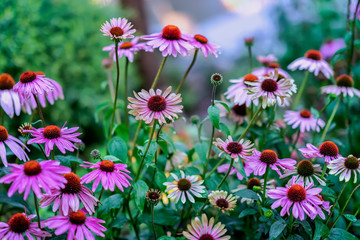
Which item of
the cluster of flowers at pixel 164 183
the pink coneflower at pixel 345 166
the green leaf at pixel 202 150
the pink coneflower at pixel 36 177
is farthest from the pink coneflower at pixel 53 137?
the pink coneflower at pixel 345 166

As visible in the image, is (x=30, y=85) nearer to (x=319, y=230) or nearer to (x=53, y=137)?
(x=53, y=137)

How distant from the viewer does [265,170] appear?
827mm

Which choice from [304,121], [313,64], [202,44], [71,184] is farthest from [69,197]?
[313,64]

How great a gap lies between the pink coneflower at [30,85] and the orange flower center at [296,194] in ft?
1.84

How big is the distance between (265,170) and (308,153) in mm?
101

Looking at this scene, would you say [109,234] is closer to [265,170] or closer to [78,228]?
[78,228]

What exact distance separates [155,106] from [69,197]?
0.80 feet

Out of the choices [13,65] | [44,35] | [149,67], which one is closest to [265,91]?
[13,65]

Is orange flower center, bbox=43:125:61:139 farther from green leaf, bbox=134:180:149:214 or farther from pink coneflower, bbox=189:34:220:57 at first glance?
pink coneflower, bbox=189:34:220:57

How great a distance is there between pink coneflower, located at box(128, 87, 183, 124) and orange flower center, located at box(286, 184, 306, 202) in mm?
276

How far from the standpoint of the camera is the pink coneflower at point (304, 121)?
3.53ft

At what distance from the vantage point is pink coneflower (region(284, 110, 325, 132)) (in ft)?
3.53

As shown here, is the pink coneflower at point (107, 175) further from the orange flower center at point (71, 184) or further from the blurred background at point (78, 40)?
the blurred background at point (78, 40)

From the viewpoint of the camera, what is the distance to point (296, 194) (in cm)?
74
